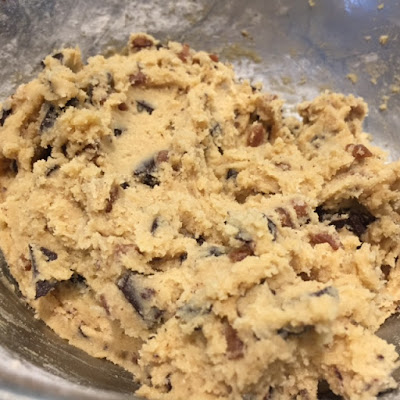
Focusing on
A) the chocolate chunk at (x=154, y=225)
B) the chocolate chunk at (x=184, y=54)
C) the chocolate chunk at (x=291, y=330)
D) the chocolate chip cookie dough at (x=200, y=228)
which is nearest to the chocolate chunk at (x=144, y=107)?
the chocolate chip cookie dough at (x=200, y=228)

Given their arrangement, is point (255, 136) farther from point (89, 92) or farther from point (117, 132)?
point (89, 92)

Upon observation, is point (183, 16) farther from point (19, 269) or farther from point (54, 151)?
point (19, 269)

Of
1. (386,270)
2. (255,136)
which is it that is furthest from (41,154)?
(386,270)

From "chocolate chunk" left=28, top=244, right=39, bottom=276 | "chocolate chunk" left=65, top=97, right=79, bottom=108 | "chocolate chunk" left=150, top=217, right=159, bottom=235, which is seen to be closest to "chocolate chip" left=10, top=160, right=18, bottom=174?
"chocolate chunk" left=65, top=97, right=79, bottom=108

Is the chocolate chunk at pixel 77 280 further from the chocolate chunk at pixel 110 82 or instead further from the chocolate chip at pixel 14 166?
the chocolate chunk at pixel 110 82

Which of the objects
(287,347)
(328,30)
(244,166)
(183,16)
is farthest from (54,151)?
(328,30)

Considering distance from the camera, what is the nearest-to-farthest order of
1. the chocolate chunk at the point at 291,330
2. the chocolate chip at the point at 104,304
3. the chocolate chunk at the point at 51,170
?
the chocolate chunk at the point at 291,330
the chocolate chip at the point at 104,304
the chocolate chunk at the point at 51,170

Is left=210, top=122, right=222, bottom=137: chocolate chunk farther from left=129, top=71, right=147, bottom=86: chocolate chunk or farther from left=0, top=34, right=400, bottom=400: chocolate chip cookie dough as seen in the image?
left=129, top=71, right=147, bottom=86: chocolate chunk
